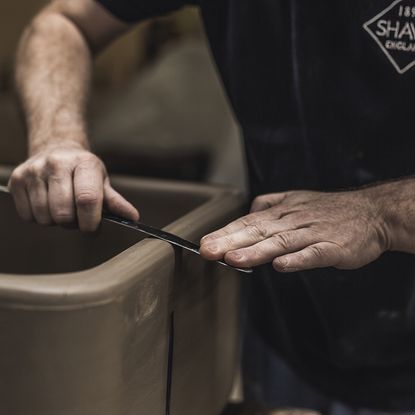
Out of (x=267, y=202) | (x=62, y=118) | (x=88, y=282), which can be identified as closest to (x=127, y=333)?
(x=88, y=282)

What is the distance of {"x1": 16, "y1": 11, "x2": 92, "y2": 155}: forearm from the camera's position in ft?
2.67

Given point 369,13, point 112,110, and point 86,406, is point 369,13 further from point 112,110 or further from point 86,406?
point 112,110

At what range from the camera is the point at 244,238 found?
610mm

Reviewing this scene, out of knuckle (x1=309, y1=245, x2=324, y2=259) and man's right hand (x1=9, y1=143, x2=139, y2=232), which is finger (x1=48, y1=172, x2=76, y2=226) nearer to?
man's right hand (x1=9, y1=143, x2=139, y2=232)

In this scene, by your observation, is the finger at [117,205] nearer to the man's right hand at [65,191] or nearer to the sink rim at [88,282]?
the man's right hand at [65,191]

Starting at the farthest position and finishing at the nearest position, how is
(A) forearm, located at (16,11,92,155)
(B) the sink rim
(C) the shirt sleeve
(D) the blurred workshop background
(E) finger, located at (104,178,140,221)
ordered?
(D) the blurred workshop background < (C) the shirt sleeve < (A) forearm, located at (16,11,92,155) < (E) finger, located at (104,178,140,221) < (B) the sink rim

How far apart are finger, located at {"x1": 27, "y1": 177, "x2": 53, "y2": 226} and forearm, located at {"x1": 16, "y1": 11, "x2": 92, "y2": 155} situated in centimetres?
8

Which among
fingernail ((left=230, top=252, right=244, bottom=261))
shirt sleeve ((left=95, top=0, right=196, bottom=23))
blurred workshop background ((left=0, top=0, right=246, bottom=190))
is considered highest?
shirt sleeve ((left=95, top=0, right=196, bottom=23))

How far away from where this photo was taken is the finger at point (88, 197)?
2.19 ft

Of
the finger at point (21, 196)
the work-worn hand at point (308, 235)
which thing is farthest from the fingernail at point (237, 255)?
the finger at point (21, 196)

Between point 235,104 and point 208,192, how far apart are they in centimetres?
12

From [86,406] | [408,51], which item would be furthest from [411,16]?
[86,406]

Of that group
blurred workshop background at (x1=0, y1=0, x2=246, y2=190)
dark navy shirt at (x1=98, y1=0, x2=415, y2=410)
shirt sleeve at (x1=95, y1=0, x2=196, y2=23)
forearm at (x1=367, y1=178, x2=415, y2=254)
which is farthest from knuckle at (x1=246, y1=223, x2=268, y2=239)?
blurred workshop background at (x1=0, y1=0, x2=246, y2=190)

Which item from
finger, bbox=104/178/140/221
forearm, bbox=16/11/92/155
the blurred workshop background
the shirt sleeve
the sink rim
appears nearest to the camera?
the sink rim
